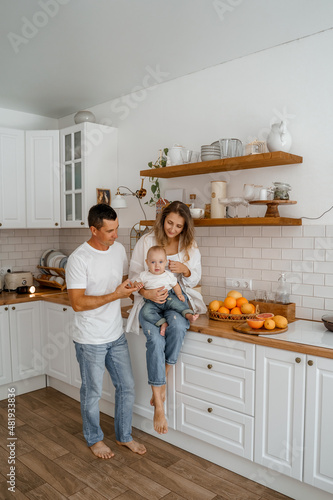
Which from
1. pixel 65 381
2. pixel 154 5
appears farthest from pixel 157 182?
pixel 65 381

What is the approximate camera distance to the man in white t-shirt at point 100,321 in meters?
2.65

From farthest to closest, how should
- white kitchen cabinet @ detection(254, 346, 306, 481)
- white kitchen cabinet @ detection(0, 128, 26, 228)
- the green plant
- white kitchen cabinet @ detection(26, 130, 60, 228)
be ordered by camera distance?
1. white kitchen cabinet @ detection(26, 130, 60, 228)
2. white kitchen cabinet @ detection(0, 128, 26, 228)
3. the green plant
4. white kitchen cabinet @ detection(254, 346, 306, 481)

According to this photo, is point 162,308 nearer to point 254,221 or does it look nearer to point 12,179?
point 254,221

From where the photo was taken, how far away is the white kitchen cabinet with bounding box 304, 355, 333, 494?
2166 mm

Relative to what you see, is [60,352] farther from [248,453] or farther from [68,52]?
[68,52]

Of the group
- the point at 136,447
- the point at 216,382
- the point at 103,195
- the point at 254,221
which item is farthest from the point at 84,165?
the point at 136,447

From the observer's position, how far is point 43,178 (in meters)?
4.35

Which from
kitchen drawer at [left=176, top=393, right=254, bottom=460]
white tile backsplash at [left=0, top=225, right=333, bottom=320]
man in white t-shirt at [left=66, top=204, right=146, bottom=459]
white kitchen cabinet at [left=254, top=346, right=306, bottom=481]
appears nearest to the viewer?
white kitchen cabinet at [left=254, top=346, right=306, bottom=481]

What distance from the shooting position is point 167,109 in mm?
3646

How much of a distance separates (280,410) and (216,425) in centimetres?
50

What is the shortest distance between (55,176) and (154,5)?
7.64 feet

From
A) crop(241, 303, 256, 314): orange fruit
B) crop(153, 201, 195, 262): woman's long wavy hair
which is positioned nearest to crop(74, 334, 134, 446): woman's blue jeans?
crop(153, 201, 195, 262): woman's long wavy hair

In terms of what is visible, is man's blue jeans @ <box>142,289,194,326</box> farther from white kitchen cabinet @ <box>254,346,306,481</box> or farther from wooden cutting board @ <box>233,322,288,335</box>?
white kitchen cabinet @ <box>254,346,306,481</box>

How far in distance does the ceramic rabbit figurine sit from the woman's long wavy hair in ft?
2.29
